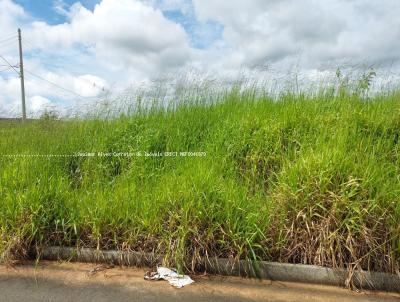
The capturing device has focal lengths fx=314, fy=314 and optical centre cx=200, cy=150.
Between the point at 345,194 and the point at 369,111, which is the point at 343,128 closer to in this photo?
the point at 369,111

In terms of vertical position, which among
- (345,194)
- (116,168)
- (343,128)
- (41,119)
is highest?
(41,119)

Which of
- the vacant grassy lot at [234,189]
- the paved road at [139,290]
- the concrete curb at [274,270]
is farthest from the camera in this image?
the vacant grassy lot at [234,189]

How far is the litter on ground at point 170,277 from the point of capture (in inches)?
114

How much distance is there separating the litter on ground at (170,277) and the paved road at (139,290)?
48 millimetres

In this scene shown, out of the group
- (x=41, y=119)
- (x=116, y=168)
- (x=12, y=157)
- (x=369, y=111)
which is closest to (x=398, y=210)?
(x=369, y=111)

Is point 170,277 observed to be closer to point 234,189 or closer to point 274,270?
point 274,270

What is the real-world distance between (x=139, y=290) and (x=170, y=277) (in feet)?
1.00

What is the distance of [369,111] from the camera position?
15.5 ft

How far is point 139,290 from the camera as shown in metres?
2.82

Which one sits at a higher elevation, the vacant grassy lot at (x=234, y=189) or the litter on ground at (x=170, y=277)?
the vacant grassy lot at (x=234, y=189)

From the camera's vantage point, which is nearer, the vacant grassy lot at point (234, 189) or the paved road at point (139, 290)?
the paved road at point (139, 290)

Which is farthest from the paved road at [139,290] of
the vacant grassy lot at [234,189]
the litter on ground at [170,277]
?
the vacant grassy lot at [234,189]

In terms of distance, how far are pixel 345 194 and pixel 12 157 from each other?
4604mm

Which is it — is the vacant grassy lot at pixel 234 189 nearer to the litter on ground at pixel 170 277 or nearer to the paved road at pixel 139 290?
the litter on ground at pixel 170 277
